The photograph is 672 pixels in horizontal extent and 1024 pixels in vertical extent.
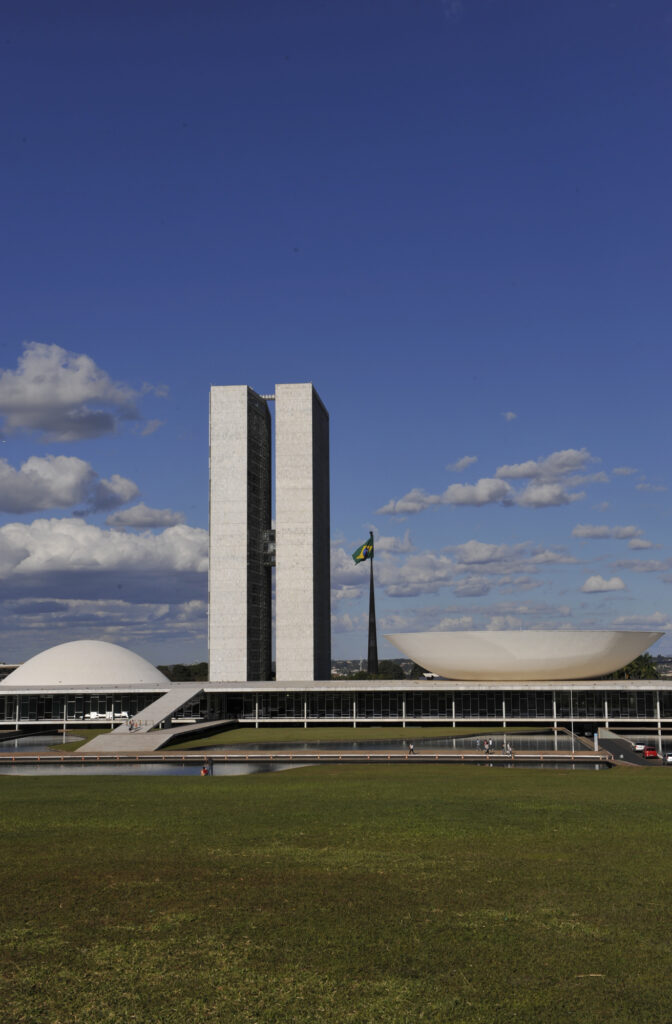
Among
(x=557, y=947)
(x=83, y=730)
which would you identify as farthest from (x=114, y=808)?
(x=83, y=730)

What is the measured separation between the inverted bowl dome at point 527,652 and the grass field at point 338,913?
46.0 m

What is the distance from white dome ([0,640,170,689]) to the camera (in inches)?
3305

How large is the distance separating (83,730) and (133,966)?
2583 inches

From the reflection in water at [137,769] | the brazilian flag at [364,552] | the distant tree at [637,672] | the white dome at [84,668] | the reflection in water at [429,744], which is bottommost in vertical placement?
the reflection in water at [429,744]

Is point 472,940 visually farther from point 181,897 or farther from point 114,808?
point 114,808

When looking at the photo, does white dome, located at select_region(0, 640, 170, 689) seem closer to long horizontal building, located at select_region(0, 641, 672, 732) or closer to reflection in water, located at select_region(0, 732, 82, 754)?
long horizontal building, located at select_region(0, 641, 672, 732)

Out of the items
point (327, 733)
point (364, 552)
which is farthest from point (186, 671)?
point (327, 733)

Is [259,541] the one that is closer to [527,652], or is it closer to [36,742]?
[527,652]

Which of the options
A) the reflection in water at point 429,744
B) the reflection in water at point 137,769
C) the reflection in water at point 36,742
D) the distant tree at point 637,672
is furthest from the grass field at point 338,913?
the distant tree at point 637,672

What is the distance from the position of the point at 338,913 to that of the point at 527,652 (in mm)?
60391

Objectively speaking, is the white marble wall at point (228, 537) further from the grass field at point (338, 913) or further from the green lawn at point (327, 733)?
the grass field at point (338, 913)

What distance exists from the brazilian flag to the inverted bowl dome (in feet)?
76.6

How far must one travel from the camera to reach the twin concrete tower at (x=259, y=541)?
9031cm

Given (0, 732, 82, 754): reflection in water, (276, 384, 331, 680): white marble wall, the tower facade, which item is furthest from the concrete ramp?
(276, 384, 331, 680): white marble wall
